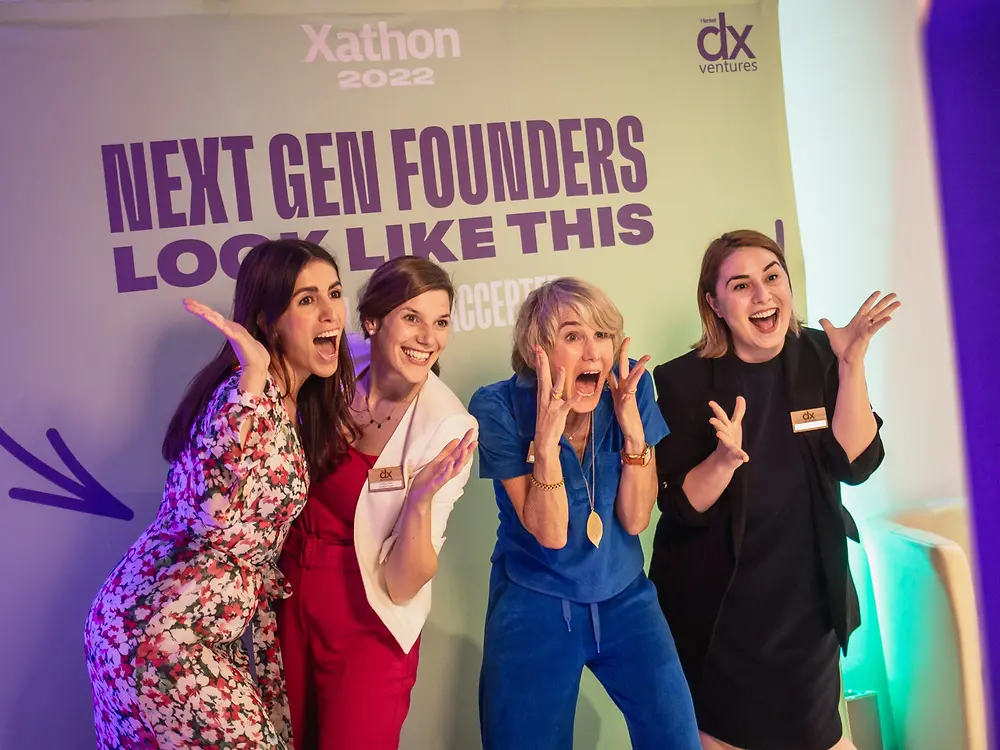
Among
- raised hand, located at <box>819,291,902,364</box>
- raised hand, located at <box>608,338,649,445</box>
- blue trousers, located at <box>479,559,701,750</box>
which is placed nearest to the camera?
blue trousers, located at <box>479,559,701,750</box>

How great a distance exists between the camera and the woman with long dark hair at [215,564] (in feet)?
6.51

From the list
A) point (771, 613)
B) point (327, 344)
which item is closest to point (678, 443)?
point (771, 613)

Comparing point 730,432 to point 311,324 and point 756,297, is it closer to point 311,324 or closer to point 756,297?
point 756,297

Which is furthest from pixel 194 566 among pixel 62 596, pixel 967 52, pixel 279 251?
pixel 967 52

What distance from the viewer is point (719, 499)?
106 inches

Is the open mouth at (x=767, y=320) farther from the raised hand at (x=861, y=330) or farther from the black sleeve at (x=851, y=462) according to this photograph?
the black sleeve at (x=851, y=462)

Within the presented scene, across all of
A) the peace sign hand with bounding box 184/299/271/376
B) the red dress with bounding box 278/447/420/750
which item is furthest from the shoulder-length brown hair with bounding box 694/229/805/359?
the peace sign hand with bounding box 184/299/271/376

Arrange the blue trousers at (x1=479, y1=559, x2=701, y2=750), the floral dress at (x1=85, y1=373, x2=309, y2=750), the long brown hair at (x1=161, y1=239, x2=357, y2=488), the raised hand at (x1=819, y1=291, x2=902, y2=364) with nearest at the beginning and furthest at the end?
1. the floral dress at (x1=85, y1=373, x2=309, y2=750)
2. the long brown hair at (x1=161, y1=239, x2=357, y2=488)
3. the blue trousers at (x1=479, y1=559, x2=701, y2=750)
4. the raised hand at (x1=819, y1=291, x2=902, y2=364)

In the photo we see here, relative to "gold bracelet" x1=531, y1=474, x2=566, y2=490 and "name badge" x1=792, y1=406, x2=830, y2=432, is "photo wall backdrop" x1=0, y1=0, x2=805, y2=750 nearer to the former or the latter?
"name badge" x1=792, y1=406, x2=830, y2=432

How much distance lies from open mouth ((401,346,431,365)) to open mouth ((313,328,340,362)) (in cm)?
21

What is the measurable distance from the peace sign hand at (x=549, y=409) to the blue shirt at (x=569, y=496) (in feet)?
0.38

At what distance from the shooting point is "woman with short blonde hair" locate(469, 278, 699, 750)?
231cm

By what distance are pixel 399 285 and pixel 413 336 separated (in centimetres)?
17

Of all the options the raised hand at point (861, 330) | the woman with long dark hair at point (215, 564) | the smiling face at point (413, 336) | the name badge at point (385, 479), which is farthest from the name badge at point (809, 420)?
the woman with long dark hair at point (215, 564)
